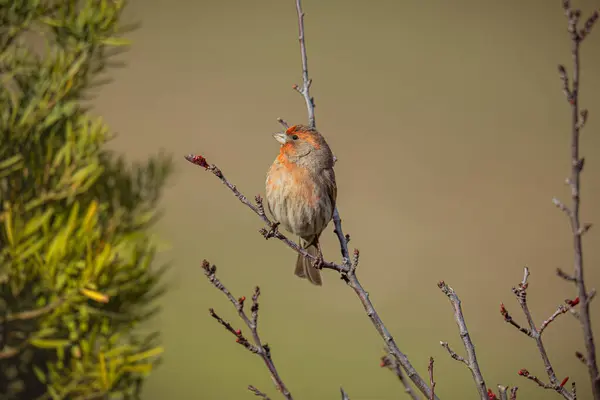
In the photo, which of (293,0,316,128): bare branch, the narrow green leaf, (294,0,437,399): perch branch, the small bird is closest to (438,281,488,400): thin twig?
(294,0,437,399): perch branch

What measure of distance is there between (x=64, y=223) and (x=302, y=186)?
89 cm

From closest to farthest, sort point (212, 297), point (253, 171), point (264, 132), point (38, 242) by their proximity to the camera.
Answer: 1. point (38, 242)
2. point (212, 297)
3. point (253, 171)
4. point (264, 132)

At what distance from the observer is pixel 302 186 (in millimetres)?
2410

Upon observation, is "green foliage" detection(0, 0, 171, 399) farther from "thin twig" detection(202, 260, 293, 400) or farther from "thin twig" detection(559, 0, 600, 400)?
"thin twig" detection(559, 0, 600, 400)

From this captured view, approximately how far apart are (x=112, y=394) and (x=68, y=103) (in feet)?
3.70

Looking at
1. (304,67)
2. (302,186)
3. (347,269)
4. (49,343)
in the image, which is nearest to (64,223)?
(49,343)

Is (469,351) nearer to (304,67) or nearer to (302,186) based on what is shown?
(304,67)

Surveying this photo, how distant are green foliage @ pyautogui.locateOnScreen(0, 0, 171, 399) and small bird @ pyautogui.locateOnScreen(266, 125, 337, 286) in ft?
1.87

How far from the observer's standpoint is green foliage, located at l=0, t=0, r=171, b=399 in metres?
2.36

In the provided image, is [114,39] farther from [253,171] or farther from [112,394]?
[253,171]

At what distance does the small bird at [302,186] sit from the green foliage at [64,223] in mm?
568

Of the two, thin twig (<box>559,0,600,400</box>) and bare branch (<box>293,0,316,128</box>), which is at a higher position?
bare branch (<box>293,0,316,128</box>)

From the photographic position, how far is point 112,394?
2.64 meters

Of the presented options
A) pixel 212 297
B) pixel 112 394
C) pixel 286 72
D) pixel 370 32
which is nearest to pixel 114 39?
pixel 112 394
